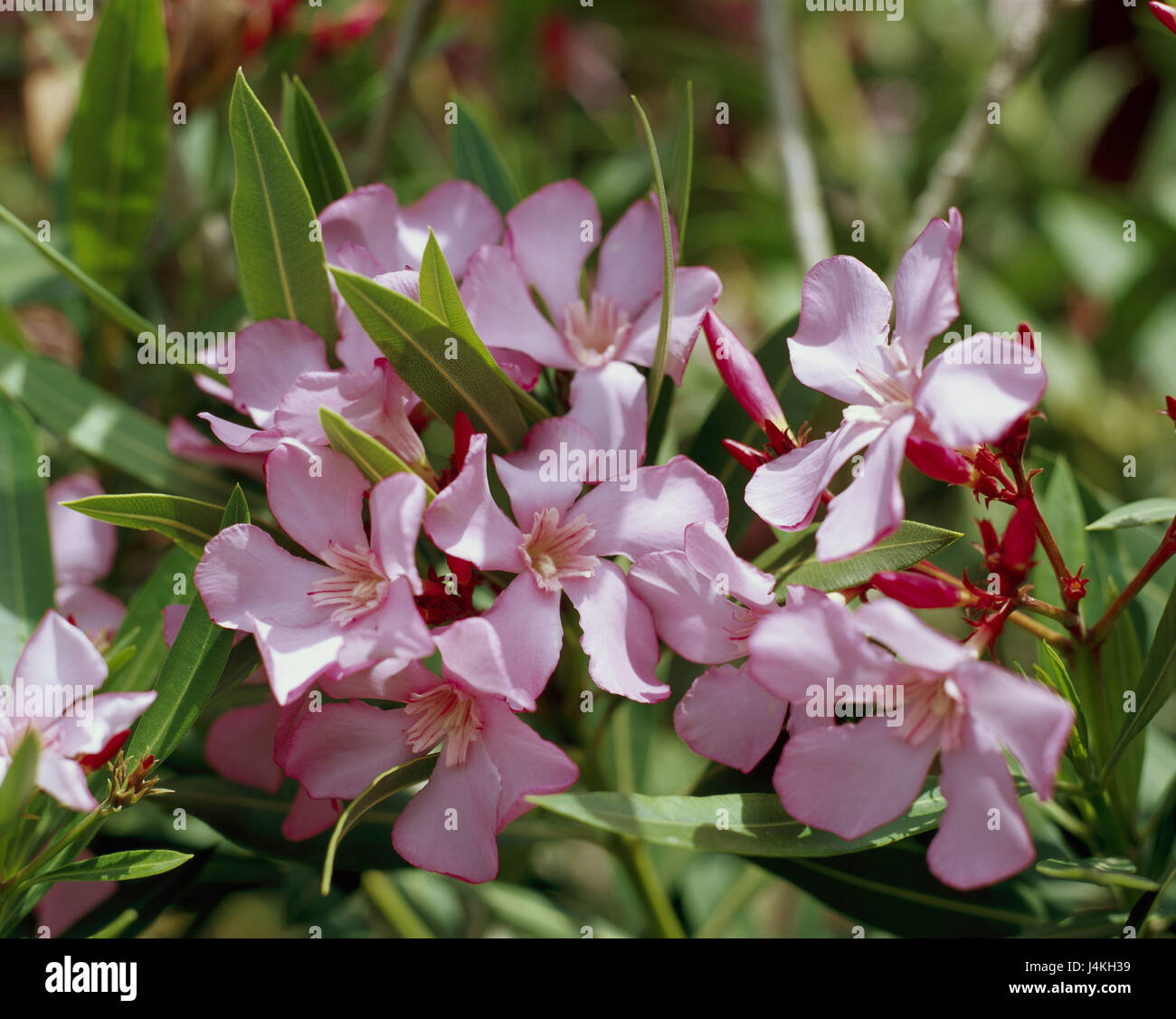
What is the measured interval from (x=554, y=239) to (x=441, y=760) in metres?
0.51

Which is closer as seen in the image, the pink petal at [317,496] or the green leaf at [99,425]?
the pink petal at [317,496]

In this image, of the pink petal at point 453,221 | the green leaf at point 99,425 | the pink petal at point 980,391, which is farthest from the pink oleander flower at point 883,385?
the green leaf at point 99,425

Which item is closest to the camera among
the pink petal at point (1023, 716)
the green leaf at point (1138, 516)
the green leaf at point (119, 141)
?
the pink petal at point (1023, 716)

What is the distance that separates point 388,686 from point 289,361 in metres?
0.32

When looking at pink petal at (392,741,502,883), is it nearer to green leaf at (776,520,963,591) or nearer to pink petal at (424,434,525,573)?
pink petal at (424,434,525,573)

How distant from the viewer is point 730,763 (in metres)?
0.85

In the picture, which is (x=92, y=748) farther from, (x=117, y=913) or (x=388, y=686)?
(x=117, y=913)

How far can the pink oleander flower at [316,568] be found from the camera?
28.5 inches

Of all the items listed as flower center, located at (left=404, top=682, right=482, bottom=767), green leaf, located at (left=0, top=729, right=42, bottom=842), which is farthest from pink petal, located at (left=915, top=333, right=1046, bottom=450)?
green leaf, located at (left=0, top=729, right=42, bottom=842)

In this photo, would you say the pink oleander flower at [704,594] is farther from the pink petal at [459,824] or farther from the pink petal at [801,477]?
the pink petal at [459,824]

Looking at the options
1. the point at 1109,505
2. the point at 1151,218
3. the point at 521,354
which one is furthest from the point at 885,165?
the point at 521,354

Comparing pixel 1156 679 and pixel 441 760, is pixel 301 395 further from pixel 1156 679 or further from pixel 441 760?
pixel 1156 679

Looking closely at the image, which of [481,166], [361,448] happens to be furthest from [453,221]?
[361,448]

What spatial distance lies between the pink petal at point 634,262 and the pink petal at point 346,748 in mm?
453
